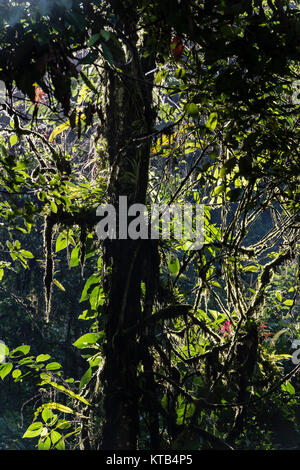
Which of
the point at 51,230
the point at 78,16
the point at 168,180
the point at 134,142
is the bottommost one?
the point at 51,230

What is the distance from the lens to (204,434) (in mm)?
2195

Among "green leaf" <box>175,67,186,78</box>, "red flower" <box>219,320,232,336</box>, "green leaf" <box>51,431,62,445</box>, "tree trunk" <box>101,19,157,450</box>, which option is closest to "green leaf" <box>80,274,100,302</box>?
"tree trunk" <box>101,19,157,450</box>

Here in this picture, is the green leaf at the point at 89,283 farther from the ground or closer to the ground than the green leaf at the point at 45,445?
farther from the ground

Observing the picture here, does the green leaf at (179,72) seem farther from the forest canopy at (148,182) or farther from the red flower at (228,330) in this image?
the red flower at (228,330)

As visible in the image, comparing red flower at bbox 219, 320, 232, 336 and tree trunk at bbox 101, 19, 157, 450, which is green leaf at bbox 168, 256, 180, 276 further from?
red flower at bbox 219, 320, 232, 336

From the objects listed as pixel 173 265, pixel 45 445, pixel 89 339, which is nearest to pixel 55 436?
pixel 45 445

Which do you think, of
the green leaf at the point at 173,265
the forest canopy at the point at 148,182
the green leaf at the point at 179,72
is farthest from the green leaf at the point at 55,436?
the green leaf at the point at 179,72

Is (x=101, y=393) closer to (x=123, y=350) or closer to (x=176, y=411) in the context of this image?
(x=123, y=350)

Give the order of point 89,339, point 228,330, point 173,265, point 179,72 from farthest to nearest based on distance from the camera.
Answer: point 228,330
point 173,265
point 89,339
point 179,72

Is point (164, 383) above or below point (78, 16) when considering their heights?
below

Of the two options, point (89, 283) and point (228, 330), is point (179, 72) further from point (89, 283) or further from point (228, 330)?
point (228, 330)

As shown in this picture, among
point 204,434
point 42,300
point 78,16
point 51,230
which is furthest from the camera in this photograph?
point 42,300
